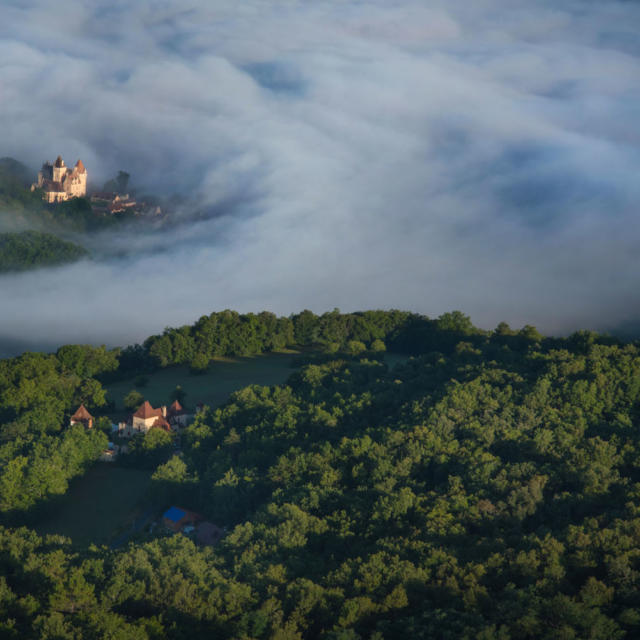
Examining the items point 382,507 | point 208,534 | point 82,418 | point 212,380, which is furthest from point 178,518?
point 212,380

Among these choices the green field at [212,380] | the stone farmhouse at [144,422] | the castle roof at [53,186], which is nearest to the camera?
the stone farmhouse at [144,422]

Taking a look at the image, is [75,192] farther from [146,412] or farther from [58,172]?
[146,412]

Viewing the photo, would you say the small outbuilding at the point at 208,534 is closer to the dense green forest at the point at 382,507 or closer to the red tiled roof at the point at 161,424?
the dense green forest at the point at 382,507

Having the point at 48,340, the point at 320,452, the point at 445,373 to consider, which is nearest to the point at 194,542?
the point at 320,452

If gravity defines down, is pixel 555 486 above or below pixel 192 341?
below

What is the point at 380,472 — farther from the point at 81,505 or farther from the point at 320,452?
the point at 81,505

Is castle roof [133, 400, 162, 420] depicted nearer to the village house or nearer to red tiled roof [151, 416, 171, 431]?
red tiled roof [151, 416, 171, 431]

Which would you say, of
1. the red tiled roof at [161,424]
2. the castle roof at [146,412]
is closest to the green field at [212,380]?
the castle roof at [146,412]
